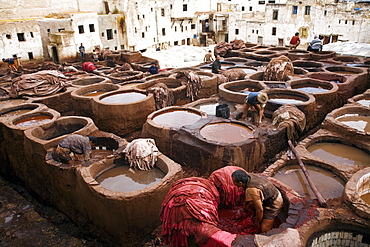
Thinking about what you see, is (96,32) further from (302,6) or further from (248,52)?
(302,6)

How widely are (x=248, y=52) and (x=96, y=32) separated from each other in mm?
13722

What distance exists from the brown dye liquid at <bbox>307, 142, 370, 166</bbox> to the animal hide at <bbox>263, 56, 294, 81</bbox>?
18.6ft

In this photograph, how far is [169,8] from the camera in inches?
1373

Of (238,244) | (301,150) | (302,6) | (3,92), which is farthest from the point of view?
(302,6)

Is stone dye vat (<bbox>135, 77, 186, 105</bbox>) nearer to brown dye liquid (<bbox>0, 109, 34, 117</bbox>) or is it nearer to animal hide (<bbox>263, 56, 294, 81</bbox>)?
animal hide (<bbox>263, 56, 294, 81</bbox>)

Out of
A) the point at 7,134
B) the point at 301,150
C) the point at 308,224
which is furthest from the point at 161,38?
the point at 308,224

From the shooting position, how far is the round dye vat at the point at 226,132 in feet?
26.2

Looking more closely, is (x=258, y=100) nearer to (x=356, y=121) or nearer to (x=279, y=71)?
(x=356, y=121)

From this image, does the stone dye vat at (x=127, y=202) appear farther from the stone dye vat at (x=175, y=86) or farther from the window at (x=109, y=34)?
the window at (x=109, y=34)

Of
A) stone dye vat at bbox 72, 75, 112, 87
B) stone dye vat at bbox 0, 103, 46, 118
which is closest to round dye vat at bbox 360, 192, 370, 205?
stone dye vat at bbox 0, 103, 46, 118

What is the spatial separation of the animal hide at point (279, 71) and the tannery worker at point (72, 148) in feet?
29.0

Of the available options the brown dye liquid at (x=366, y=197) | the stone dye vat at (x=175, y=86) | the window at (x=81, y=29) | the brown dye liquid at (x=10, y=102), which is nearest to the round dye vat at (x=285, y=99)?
the stone dye vat at (x=175, y=86)

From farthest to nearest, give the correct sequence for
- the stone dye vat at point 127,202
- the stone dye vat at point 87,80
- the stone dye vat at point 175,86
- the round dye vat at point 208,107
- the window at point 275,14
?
the window at point 275,14 → the stone dye vat at point 87,80 → the stone dye vat at point 175,86 → the round dye vat at point 208,107 → the stone dye vat at point 127,202

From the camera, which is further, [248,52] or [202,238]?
[248,52]
